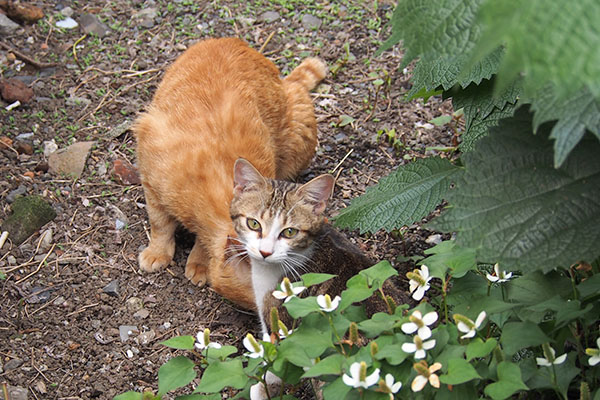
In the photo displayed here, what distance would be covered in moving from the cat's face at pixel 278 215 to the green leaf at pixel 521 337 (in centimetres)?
149

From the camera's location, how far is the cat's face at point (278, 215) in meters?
3.32

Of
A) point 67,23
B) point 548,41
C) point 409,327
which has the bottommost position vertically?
point 67,23

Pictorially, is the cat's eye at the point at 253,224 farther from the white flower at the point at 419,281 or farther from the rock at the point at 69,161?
the rock at the point at 69,161

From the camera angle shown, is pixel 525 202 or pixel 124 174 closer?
pixel 525 202

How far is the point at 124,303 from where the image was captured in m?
3.79

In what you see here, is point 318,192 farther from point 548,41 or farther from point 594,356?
point 548,41

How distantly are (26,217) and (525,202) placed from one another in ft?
9.96

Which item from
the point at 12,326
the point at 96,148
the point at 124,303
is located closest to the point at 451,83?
the point at 124,303

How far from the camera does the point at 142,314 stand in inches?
147

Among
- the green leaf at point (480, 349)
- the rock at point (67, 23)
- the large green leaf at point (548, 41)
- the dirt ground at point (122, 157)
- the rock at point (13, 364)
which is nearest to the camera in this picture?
the large green leaf at point (548, 41)

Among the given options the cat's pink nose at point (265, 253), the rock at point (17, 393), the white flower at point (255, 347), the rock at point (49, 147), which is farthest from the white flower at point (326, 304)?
the rock at point (49, 147)

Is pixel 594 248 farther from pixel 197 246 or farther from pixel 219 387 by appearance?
pixel 197 246

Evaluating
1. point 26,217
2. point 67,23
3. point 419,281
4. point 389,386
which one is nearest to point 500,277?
point 419,281

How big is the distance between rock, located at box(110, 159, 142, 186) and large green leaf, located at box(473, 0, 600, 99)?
338 centimetres
